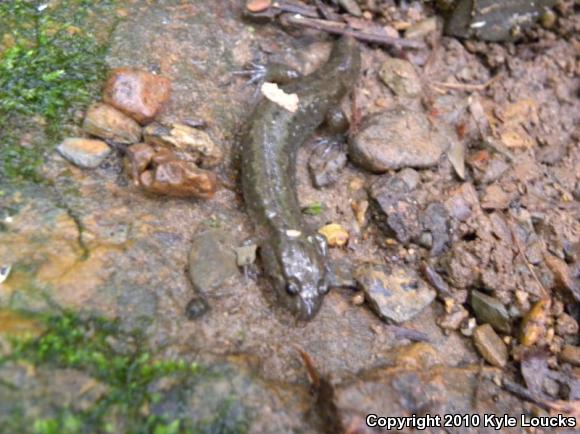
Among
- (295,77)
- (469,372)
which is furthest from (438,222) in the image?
(295,77)

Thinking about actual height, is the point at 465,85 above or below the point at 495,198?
above

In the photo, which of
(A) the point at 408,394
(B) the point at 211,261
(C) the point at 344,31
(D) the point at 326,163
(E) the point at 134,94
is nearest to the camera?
(A) the point at 408,394

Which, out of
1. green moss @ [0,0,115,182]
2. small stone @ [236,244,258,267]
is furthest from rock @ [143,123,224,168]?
small stone @ [236,244,258,267]

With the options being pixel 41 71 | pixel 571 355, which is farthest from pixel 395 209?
pixel 41 71

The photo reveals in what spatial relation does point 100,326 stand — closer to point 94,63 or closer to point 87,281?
point 87,281

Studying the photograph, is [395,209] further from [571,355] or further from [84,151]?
[84,151]

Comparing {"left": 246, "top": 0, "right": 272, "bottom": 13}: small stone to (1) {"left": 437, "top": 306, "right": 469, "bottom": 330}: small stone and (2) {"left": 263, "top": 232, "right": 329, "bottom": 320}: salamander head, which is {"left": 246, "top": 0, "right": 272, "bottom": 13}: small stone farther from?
(1) {"left": 437, "top": 306, "right": 469, "bottom": 330}: small stone
